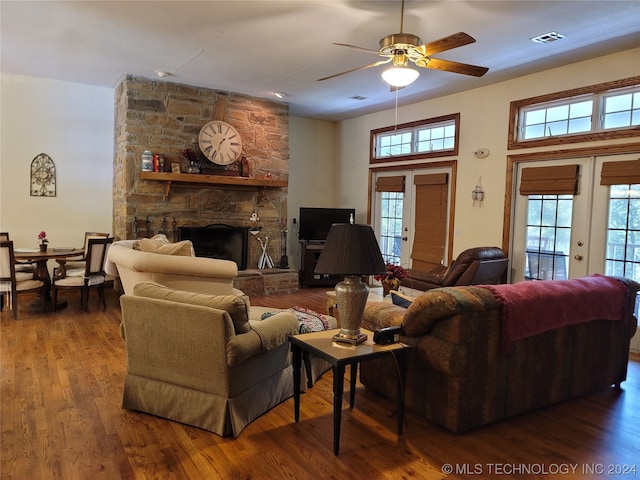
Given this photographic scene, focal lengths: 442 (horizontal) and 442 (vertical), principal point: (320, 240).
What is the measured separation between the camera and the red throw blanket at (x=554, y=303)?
2.67 metres

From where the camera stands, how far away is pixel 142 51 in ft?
15.9

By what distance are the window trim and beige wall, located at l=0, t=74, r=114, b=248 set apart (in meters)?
5.67

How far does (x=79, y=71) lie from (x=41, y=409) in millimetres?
4535

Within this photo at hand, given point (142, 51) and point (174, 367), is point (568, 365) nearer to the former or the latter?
point (174, 367)

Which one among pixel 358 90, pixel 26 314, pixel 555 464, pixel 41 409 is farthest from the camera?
pixel 358 90

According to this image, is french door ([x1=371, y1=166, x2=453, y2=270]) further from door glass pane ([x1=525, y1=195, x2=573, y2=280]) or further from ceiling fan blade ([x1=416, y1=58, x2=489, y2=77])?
ceiling fan blade ([x1=416, y1=58, x2=489, y2=77])

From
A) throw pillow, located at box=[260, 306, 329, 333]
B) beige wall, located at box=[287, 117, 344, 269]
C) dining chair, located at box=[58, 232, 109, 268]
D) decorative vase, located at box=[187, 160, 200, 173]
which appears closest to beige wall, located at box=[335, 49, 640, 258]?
beige wall, located at box=[287, 117, 344, 269]

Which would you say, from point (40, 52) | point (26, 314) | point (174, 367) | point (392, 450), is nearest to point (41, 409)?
point (174, 367)

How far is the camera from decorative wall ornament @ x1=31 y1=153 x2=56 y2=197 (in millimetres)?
6184

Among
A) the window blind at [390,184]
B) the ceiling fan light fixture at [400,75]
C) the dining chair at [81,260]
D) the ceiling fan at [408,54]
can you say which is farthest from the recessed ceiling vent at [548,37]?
the dining chair at [81,260]

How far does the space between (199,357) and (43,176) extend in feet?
16.7

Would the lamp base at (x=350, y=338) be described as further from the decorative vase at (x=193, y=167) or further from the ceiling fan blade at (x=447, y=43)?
the decorative vase at (x=193, y=167)

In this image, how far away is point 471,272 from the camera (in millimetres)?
4805

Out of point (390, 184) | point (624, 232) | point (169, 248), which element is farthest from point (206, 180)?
point (624, 232)
